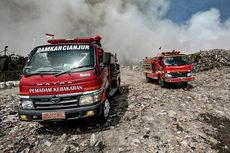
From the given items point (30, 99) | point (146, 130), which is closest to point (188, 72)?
point (146, 130)

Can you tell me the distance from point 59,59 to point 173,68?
8045 mm

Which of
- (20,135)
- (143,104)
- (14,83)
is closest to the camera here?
(20,135)

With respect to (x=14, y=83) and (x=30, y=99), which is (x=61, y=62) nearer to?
(x=30, y=99)

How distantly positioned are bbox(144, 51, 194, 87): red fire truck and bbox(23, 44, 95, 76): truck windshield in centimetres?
729

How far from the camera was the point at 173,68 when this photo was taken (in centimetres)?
1255

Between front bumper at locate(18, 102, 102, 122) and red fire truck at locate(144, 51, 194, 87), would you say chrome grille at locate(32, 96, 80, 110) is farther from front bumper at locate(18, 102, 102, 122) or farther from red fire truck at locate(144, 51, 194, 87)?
red fire truck at locate(144, 51, 194, 87)

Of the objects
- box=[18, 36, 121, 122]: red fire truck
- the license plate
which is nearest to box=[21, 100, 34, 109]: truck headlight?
box=[18, 36, 121, 122]: red fire truck

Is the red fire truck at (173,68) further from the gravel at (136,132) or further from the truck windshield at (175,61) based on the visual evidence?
the gravel at (136,132)

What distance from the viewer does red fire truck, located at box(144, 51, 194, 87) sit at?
41.0 ft

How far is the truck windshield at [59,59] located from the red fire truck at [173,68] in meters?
7.29

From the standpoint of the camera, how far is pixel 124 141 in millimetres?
5410

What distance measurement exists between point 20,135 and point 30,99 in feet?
5.19

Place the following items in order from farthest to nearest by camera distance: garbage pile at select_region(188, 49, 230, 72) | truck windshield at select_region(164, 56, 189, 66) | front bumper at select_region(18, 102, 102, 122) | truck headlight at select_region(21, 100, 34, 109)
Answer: garbage pile at select_region(188, 49, 230, 72), truck windshield at select_region(164, 56, 189, 66), truck headlight at select_region(21, 100, 34, 109), front bumper at select_region(18, 102, 102, 122)

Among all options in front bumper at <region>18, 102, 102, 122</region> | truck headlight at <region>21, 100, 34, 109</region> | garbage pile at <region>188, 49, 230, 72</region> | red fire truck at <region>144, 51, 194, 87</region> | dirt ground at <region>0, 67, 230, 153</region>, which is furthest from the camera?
garbage pile at <region>188, 49, 230, 72</region>
